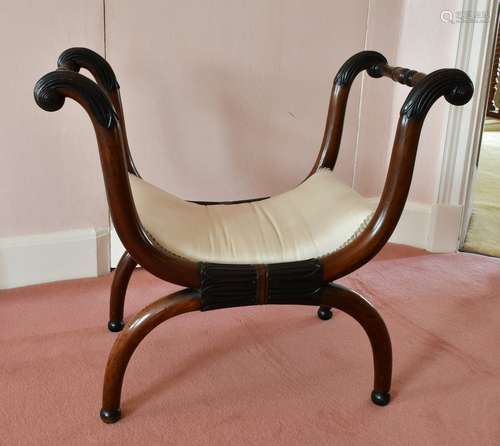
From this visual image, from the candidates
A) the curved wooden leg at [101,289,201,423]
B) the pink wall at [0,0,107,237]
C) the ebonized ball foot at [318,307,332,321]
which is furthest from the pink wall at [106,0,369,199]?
the curved wooden leg at [101,289,201,423]

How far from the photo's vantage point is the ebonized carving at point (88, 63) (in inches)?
51.1

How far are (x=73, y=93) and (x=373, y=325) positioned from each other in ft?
2.37

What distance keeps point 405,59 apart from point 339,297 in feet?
3.87

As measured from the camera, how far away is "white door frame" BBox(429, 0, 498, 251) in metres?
1.95

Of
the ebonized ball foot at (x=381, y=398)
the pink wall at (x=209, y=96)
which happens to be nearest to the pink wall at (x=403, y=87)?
the pink wall at (x=209, y=96)

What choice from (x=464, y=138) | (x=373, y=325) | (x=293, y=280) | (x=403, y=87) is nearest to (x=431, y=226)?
(x=464, y=138)

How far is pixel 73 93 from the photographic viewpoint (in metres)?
0.94

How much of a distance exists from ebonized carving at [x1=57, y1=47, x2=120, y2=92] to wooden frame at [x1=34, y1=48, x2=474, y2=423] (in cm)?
1

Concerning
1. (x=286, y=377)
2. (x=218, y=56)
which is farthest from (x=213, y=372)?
(x=218, y=56)

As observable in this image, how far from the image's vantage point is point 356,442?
1.16m

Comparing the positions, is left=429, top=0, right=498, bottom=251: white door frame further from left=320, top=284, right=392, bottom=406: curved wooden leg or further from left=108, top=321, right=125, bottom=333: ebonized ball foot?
left=108, top=321, right=125, bottom=333: ebonized ball foot

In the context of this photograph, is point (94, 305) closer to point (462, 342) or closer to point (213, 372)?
point (213, 372)

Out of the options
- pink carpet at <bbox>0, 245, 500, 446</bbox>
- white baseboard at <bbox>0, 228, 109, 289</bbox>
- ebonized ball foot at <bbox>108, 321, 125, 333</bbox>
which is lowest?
pink carpet at <bbox>0, 245, 500, 446</bbox>

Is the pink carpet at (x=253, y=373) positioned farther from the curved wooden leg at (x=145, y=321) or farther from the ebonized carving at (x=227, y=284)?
the ebonized carving at (x=227, y=284)
